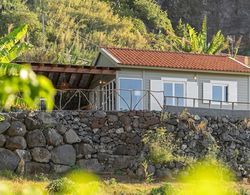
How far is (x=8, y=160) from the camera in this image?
23188 millimetres

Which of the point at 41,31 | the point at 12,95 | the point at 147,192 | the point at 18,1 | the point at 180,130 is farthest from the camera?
the point at 18,1

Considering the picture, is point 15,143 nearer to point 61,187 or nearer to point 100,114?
point 100,114

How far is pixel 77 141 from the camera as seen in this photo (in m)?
24.3

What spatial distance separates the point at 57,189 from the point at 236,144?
9858mm

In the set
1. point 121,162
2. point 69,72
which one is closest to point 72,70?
point 69,72

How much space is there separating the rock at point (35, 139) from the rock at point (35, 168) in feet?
2.33

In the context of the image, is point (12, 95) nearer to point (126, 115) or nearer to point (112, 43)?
point (126, 115)

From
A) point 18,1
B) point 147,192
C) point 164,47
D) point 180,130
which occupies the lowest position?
point 147,192

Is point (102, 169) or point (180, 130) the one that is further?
point (180, 130)

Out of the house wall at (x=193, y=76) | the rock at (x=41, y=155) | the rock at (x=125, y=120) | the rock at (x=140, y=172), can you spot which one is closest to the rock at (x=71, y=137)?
the rock at (x=41, y=155)

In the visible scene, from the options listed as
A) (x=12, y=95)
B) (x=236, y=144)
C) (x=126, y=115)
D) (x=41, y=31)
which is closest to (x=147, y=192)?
(x=126, y=115)

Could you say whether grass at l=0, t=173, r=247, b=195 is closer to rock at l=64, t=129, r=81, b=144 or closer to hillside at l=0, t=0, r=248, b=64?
rock at l=64, t=129, r=81, b=144

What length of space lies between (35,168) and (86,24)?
3347cm

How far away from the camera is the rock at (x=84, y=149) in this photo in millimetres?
Answer: 24234
